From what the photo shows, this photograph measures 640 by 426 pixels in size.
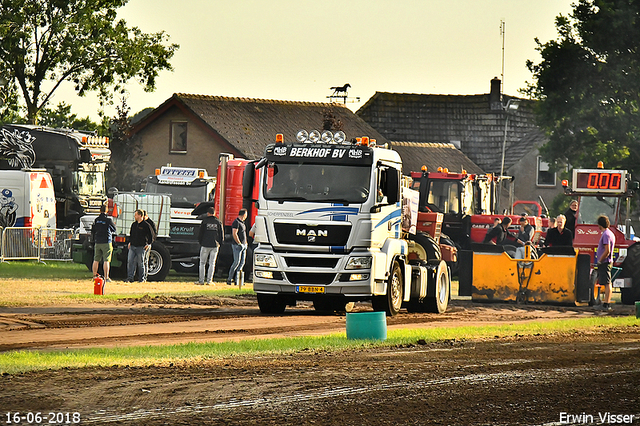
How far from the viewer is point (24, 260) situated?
3506 cm

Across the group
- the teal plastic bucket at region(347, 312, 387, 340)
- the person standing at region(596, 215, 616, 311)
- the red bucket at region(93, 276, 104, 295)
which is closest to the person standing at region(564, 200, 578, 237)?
the person standing at region(596, 215, 616, 311)

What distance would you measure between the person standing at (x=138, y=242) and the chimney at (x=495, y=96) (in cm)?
4741

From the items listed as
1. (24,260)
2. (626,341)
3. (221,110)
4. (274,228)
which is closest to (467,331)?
(626,341)

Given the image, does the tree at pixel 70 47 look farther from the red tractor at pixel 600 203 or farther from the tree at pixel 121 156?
the red tractor at pixel 600 203

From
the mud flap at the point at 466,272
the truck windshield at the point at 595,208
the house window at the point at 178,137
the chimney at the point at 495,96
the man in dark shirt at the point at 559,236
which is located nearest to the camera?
the mud flap at the point at 466,272

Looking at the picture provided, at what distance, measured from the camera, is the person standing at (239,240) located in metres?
26.5

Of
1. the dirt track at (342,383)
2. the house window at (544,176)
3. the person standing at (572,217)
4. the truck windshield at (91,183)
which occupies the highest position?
the house window at (544,176)

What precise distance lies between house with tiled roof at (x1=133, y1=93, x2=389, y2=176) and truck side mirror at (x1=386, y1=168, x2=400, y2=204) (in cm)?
3344

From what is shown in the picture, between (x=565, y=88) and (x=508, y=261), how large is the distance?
72.7 ft

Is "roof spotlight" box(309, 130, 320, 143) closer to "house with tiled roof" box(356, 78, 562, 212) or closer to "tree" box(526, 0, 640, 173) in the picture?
"tree" box(526, 0, 640, 173)

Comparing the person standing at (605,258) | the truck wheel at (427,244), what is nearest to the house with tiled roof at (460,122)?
the person standing at (605,258)

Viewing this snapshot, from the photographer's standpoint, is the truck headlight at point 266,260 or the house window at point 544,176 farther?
the house window at point 544,176

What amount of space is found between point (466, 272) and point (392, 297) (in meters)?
4.73

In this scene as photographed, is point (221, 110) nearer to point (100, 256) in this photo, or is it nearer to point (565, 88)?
point (565, 88)
